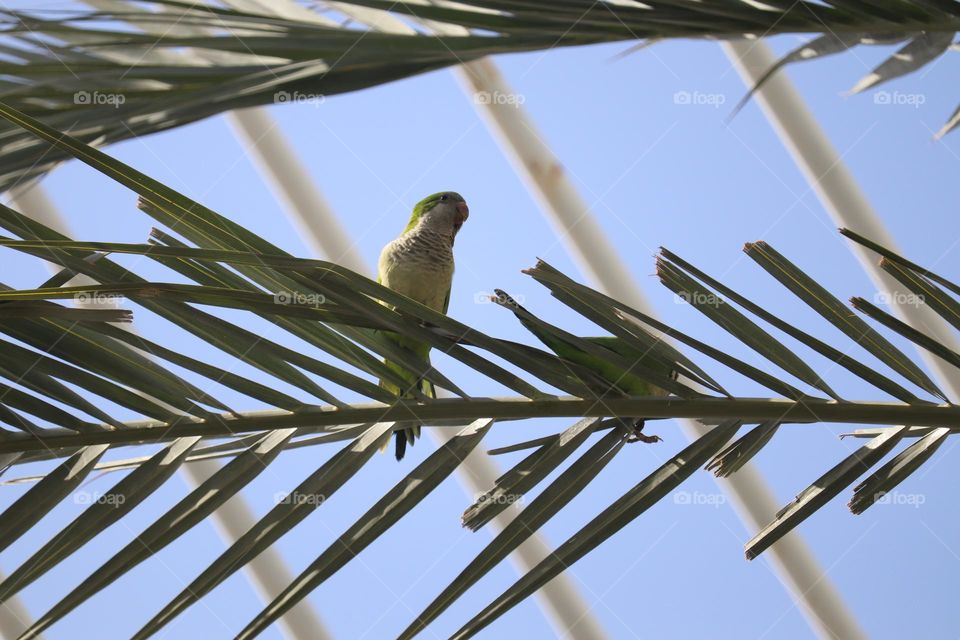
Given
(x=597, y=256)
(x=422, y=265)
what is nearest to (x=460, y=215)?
(x=422, y=265)

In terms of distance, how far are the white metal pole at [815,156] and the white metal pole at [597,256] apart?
3.72 ft

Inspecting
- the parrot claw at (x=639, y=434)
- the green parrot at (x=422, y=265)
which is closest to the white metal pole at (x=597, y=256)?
the green parrot at (x=422, y=265)

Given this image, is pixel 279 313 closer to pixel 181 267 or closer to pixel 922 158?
pixel 181 267

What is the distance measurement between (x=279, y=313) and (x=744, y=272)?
16.6ft

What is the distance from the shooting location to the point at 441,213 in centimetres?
301

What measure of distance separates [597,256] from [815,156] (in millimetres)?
1311

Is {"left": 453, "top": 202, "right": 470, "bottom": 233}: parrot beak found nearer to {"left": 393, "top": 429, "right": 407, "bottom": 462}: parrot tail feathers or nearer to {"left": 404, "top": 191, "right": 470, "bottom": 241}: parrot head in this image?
{"left": 404, "top": 191, "right": 470, "bottom": 241}: parrot head

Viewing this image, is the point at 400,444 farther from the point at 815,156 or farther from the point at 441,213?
the point at 815,156

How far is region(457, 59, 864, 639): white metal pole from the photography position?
5.22 meters

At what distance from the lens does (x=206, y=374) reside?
1.34 metres

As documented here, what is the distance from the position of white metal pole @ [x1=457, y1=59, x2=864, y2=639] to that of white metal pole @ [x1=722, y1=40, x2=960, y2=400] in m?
1.14

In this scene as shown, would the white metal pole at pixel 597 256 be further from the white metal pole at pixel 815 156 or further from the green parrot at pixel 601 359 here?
the green parrot at pixel 601 359

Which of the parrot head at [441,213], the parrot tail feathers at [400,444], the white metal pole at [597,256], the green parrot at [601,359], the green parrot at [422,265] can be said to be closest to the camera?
the green parrot at [601,359]

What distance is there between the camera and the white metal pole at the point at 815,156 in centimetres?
507
